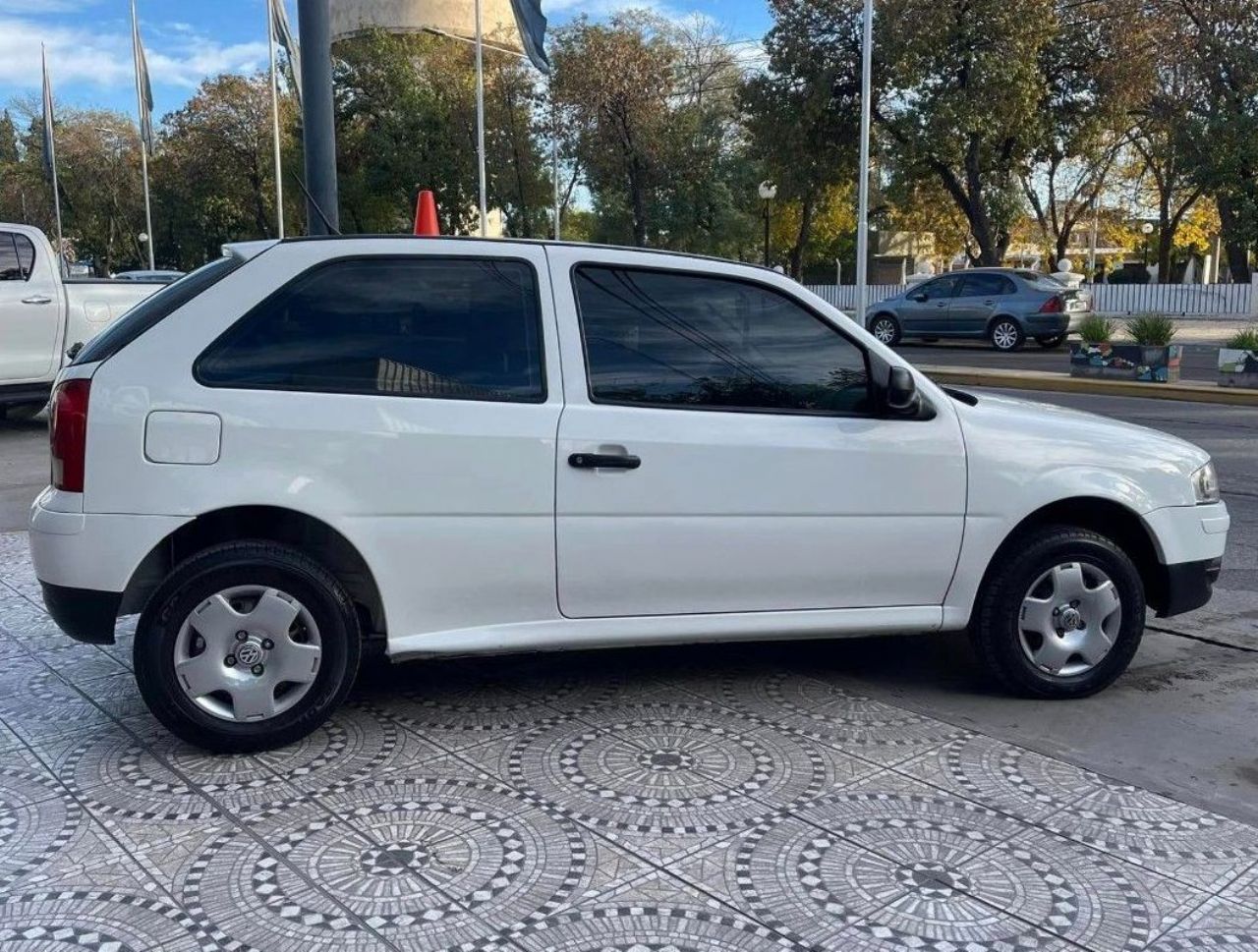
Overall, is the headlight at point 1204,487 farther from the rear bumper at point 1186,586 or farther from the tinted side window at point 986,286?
the tinted side window at point 986,286

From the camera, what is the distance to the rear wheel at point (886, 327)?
24984 millimetres

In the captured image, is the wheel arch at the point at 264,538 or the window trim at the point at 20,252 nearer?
the wheel arch at the point at 264,538

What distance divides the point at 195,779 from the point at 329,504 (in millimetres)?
1007

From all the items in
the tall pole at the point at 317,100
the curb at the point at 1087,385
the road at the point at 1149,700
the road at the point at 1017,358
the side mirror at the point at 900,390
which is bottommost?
the road at the point at 1149,700

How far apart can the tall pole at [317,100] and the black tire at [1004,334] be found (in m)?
17.6

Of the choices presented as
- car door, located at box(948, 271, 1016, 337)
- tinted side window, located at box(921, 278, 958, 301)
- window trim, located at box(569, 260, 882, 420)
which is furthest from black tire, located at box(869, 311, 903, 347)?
window trim, located at box(569, 260, 882, 420)

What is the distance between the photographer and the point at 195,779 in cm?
388

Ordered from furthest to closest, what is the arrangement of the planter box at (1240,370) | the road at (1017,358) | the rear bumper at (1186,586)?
the road at (1017,358) < the planter box at (1240,370) < the rear bumper at (1186,586)

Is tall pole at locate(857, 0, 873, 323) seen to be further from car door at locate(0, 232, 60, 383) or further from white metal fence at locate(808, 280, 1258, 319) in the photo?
car door at locate(0, 232, 60, 383)

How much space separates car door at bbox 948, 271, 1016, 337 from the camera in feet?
75.7

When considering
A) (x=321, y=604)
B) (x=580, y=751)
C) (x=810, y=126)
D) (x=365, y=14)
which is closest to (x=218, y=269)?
(x=321, y=604)

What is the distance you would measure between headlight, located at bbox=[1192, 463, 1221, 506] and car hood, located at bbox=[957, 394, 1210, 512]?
4 centimetres

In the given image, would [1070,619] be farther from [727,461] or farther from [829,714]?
[727,461]

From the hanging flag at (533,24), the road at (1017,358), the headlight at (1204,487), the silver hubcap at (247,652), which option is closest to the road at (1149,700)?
the headlight at (1204,487)
